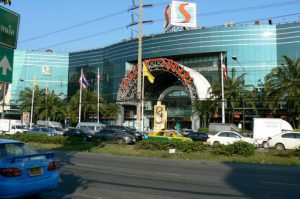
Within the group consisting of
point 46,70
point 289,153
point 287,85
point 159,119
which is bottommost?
point 289,153

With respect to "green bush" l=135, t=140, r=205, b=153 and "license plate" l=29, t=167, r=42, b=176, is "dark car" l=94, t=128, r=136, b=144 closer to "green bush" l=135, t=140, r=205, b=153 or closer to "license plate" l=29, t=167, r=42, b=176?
"green bush" l=135, t=140, r=205, b=153

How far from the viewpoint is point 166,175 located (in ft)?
47.4

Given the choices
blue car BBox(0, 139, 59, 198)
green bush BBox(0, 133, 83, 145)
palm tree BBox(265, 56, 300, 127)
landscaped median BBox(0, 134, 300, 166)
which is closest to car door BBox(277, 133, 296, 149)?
landscaped median BBox(0, 134, 300, 166)

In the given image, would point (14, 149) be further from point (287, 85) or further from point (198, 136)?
point (287, 85)

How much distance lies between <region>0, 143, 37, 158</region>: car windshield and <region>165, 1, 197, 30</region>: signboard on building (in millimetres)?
74876

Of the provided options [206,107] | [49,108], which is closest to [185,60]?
[206,107]

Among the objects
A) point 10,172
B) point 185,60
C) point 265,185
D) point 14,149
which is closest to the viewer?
point 10,172

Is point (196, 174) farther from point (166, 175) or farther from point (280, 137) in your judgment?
point (280, 137)

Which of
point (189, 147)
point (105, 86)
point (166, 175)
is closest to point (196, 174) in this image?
point (166, 175)

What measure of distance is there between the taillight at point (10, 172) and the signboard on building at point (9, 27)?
2851 millimetres

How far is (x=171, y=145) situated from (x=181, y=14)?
60.5 m

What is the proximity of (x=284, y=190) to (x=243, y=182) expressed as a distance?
186 cm

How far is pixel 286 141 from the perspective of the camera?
28.6m

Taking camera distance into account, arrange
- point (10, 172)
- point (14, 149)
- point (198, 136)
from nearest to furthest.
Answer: point (10, 172) → point (14, 149) → point (198, 136)
